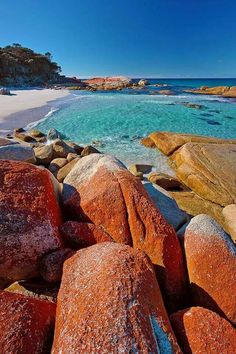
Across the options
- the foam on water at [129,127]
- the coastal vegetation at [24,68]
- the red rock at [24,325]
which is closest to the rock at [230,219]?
the foam on water at [129,127]

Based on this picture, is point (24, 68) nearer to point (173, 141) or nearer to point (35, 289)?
point (173, 141)

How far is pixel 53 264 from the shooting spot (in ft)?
8.87

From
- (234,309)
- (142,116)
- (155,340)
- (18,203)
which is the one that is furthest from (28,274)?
(142,116)

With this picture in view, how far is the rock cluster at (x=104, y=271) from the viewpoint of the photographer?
6.07 ft

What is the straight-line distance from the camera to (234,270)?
2693 millimetres

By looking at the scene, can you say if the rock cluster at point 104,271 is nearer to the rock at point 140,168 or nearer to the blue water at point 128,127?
the rock at point 140,168

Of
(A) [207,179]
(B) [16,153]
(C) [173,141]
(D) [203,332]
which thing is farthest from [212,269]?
(C) [173,141]

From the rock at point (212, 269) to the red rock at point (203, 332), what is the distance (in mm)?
386

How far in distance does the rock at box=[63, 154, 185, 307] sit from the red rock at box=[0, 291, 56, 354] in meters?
1.21

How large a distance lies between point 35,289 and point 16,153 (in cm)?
407

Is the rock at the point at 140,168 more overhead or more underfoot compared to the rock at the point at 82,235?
more underfoot

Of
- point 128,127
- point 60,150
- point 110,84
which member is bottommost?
point 128,127

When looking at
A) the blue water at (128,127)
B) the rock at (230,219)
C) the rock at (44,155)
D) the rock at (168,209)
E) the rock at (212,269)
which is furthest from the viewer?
the blue water at (128,127)

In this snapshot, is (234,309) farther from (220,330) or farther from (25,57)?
(25,57)
